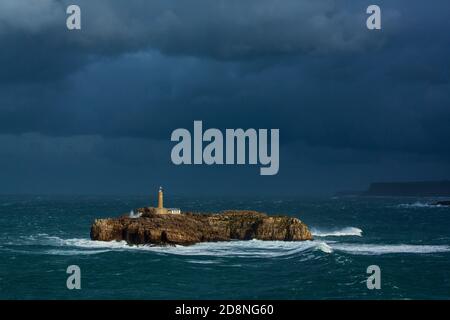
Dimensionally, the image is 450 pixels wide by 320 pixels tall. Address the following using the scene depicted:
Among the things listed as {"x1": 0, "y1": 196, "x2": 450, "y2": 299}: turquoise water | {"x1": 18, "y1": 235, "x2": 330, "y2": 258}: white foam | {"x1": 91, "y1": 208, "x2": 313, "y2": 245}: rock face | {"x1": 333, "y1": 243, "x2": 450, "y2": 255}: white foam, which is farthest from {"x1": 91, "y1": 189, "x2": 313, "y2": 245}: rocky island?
{"x1": 333, "y1": 243, "x2": 450, "y2": 255}: white foam

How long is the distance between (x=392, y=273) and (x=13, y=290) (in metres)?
34.9

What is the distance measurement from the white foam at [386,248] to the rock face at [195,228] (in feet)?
23.8

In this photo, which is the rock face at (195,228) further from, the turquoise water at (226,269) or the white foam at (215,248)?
the turquoise water at (226,269)

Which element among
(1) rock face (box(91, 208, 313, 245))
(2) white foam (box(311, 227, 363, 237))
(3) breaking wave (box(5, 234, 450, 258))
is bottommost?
(2) white foam (box(311, 227, 363, 237))

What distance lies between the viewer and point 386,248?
8956 cm

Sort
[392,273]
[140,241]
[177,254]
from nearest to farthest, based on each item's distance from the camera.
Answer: [392,273] → [177,254] → [140,241]

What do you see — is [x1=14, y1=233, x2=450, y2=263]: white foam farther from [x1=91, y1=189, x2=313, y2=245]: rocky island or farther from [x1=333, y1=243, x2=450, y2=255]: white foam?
[x1=91, y1=189, x2=313, y2=245]: rocky island

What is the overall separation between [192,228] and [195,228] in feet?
2.39

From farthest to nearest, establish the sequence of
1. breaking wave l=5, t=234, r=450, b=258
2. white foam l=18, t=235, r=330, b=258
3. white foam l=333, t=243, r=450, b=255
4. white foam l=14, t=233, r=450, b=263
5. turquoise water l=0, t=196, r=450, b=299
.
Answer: white foam l=333, t=243, r=450, b=255 < white foam l=14, t=233, r=450, b=263 < breaking wave l=5, t=234, r=450, b=258 < white foam l=18, t=235, r=330, b=258 < turquoise water l=0, t=196, r=450, b=299

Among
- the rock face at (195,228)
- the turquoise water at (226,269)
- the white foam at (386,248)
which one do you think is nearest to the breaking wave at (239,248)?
the white foam at (386,248)

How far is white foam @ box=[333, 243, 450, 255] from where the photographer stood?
84.3m

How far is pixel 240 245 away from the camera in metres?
88.4
